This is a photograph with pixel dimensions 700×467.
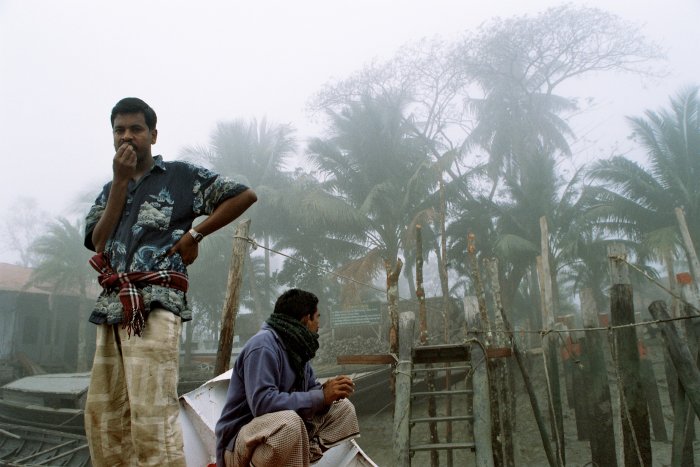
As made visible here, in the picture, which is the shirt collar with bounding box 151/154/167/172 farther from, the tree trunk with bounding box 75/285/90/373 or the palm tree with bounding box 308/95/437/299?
the tree trunk with bounding box 75/285/90/373

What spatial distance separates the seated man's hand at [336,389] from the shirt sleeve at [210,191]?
3.38 ft

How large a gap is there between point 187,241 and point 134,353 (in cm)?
47

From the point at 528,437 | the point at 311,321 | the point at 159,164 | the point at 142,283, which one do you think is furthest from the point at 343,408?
the point at 528,437

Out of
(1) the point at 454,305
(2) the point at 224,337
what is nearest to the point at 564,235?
(1) the point at 454,305

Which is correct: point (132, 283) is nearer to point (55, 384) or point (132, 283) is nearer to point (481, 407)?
point (481, 407)

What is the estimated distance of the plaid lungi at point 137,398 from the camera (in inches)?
72.8

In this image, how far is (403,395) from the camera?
5410 millimetres

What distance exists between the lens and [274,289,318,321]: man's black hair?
8.99ft

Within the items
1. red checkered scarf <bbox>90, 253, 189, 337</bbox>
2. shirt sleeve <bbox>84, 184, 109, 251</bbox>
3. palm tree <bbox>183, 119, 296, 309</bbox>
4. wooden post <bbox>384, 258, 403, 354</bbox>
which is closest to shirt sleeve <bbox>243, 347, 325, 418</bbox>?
red checkered scarf <bbox>90, 253, 189, 337</bbox>

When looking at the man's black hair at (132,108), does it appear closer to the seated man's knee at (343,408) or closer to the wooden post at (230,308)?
the seated man's knee at (343,408)

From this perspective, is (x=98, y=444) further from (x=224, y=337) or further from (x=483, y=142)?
(x=483, y=142)

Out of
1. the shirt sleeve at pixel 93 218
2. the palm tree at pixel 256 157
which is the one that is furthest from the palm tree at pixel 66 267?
the shirt sleeve at pixel 93 218

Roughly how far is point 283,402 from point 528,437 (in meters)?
11.1

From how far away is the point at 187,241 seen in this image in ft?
6.77
